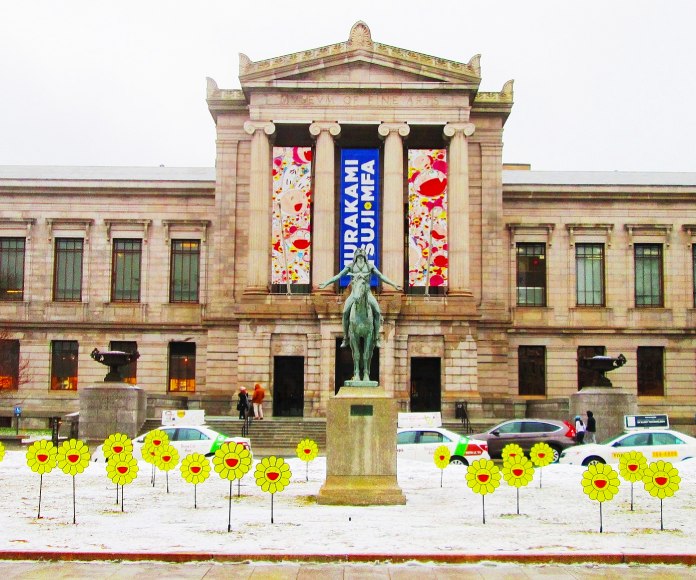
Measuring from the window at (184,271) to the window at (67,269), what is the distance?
5.05 metres

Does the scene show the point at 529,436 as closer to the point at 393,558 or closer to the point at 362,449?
the point at 362,449

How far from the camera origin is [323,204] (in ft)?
158

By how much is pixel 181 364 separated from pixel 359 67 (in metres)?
18.2

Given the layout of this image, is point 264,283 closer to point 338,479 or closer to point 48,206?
point 48,206

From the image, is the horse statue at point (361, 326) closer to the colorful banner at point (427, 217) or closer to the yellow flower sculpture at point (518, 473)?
the yellow flower sculpture at point (518, 473)

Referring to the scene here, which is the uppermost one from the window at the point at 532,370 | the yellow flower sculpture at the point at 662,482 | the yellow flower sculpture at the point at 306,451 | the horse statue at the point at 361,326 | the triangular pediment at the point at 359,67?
the triangular pediment at the point at 359,67

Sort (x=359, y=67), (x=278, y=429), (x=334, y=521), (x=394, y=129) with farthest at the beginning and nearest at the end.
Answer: (x=359, y=67) → (x=394, y=129) → (x=278, y=429) → (x=334, y=521)

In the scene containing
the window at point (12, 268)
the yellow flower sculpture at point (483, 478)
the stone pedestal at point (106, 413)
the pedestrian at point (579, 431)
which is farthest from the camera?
the window at point (12, 268)

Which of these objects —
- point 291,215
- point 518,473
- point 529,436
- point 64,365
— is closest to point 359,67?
point 291,215

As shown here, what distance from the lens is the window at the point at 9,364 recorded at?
52156 millimetres

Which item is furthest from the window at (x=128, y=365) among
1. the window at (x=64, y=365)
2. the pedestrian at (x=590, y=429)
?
the pedestrian at (x=590, y=429)

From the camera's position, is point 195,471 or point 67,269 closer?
point 195,471

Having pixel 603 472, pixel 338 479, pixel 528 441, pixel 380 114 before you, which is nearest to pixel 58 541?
pixel 338 479

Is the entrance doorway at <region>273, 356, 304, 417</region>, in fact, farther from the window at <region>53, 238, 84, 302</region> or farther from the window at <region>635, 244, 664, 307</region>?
the window at <region>635, 244, 664, 307</region>
